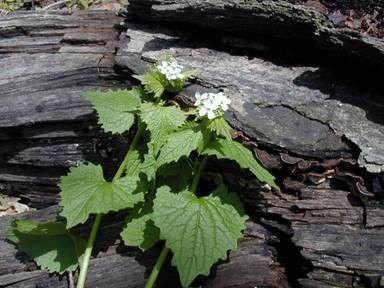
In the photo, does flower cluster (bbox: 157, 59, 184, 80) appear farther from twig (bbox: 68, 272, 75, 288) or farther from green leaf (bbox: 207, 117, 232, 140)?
twig (bbox: 68, 272, 75, 288)

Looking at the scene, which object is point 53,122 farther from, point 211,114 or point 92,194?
point 211,114

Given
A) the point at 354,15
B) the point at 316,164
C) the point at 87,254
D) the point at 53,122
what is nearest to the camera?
the point at 316,164

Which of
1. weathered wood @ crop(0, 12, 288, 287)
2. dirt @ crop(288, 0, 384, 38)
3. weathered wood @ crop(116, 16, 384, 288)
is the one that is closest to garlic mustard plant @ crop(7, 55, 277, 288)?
weathered wood @ crop(0, 12, 288, 287)

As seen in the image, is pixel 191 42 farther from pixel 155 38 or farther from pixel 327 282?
pixel 327 282

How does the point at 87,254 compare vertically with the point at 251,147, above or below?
below

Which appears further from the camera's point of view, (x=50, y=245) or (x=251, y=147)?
(x=50, y=245)

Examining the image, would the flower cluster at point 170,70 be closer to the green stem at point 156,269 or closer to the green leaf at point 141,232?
the green leaf at point 141,232

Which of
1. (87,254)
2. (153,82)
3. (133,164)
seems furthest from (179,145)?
(87,254)
